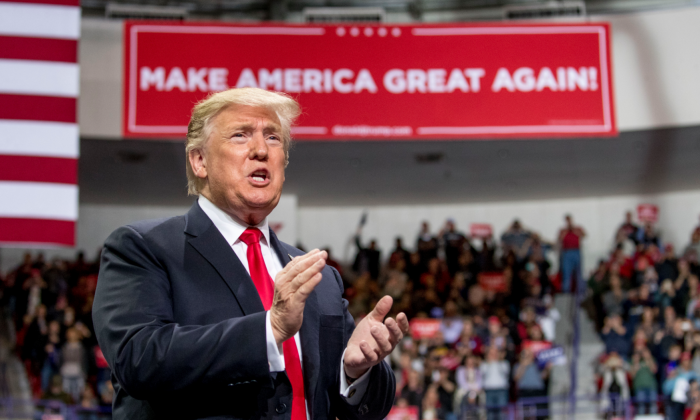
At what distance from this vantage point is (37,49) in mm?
6660

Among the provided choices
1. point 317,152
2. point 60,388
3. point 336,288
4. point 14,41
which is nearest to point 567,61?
point 317,152

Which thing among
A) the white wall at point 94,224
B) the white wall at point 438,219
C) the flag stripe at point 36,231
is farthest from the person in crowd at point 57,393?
the white wall at point 438,219

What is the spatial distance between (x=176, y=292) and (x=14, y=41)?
6.03m

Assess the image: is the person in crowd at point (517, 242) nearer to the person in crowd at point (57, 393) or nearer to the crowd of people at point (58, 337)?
the crowd of people at point (58, 337)

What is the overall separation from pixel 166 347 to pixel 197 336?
0.06 meters

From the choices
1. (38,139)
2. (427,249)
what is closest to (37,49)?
(38,139)

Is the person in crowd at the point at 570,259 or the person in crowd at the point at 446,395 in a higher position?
the person in crowd at the point at 570,259

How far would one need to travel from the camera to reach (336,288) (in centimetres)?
179

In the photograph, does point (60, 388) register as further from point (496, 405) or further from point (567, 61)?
point (567, 61)

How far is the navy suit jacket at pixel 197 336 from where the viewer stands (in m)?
1.33

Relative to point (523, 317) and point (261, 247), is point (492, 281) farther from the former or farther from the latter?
point (261, 247)

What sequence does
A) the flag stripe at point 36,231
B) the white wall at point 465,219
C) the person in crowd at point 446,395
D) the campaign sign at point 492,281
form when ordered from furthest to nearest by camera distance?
1. the white wall at point 465,219
2. the campaign sign at point 492,281
3. the person in crowd at point 446,395
4. the flag stripe at point 36,231

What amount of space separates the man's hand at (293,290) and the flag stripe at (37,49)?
237 inches

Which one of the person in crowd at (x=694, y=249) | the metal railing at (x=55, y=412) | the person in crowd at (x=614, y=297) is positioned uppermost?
the person in crowd at (x=694, y=249)
